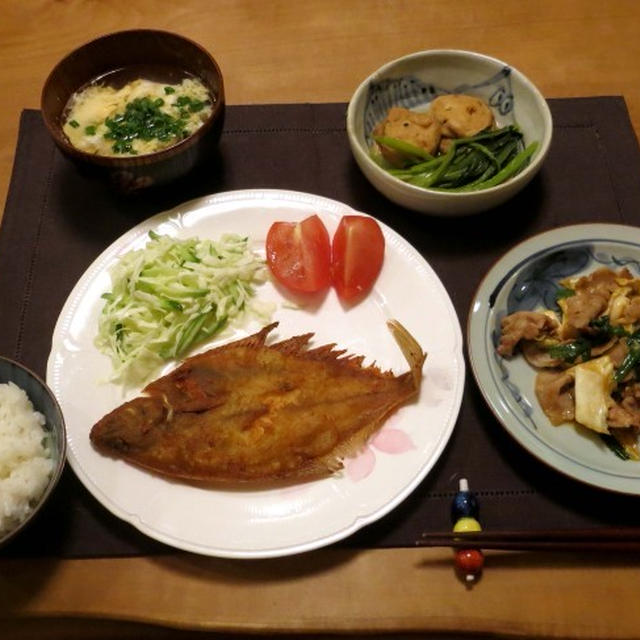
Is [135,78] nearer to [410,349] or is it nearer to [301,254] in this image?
[301,254]

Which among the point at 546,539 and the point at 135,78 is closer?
the point at 546,539

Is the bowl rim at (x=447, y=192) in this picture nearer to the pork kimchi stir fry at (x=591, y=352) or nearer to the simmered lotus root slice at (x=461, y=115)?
the simmered lotus root slice at (x=461, y=115)

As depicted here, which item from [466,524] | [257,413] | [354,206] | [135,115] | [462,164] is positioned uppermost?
[135,115]

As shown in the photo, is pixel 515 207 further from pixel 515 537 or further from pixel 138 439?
pixel 138 439

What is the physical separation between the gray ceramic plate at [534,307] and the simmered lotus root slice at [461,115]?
0.45 m

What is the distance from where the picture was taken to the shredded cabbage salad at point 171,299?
1627 mm

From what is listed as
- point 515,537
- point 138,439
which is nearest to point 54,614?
point 138,439

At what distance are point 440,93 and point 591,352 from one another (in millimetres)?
995

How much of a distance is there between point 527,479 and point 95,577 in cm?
102

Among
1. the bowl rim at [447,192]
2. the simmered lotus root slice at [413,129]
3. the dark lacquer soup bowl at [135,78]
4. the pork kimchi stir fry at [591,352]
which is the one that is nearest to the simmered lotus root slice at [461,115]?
the simmered lotus root slice at [413,129]

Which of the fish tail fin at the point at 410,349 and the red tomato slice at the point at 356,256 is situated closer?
the fish tail fin at the point at 410,349

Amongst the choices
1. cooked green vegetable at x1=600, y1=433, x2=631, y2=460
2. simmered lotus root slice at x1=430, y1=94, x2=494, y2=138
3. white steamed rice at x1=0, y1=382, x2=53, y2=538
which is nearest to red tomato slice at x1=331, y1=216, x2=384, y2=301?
simmered lotus root slice at x1=430, y1=94, x2=494, y2=138

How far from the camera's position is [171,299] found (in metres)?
1.69

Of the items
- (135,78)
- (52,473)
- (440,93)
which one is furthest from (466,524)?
(135,78)
